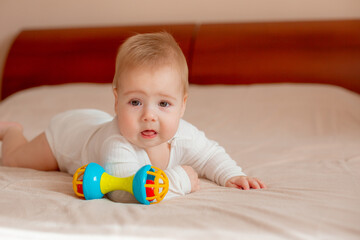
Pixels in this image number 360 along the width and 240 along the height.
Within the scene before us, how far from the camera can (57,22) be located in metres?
2.79

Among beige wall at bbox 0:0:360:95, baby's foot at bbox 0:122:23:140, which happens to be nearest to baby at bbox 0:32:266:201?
baby's foot at bbox 0:122:23:140

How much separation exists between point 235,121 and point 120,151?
2.97 feet

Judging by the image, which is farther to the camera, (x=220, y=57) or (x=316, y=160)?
(x=220, y=57)

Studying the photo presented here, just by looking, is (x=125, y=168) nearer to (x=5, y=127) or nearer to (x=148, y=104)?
(x=148, y=104)

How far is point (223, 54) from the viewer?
2.41m

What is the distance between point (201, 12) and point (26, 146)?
157 centimetres

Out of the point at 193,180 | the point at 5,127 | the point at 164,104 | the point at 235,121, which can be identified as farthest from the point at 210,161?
the point at 5,127

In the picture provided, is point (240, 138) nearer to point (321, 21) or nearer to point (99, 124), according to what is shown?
point (99, 124)

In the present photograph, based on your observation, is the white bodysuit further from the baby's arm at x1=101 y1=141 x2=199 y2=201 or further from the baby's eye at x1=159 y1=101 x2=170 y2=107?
the baby's eye at x1=159 y1=101 x2=170 y2=107

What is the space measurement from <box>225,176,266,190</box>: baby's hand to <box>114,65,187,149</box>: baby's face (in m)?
0.21

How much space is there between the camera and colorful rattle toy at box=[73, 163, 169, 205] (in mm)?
938

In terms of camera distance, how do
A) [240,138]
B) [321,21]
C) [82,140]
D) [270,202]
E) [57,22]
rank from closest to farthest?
[270,202] → [82,140] → [240,138] → [321,21] → [57,22]

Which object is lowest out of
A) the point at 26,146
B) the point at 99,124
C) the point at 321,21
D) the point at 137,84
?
the point at 26,146

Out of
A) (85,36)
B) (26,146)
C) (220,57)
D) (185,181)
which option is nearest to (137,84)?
(185,181)
